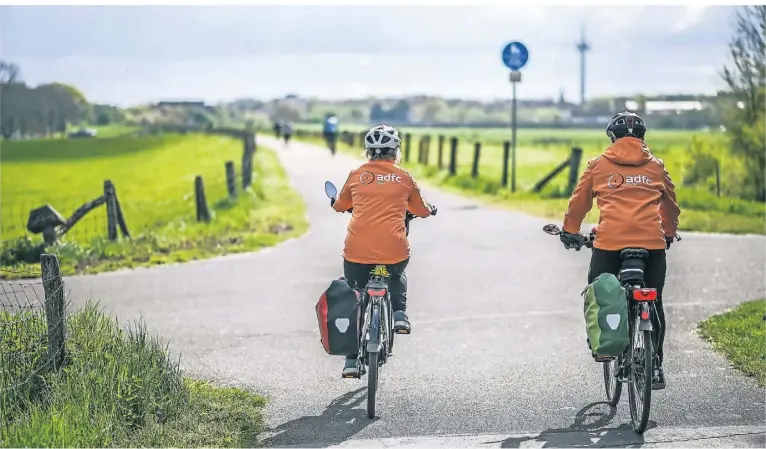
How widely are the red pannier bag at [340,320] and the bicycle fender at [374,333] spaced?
0.39ft

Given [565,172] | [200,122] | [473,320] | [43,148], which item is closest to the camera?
[473,320]

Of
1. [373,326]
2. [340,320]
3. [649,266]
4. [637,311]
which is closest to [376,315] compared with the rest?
[373,326]

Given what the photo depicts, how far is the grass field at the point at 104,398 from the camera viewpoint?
6.62 meters

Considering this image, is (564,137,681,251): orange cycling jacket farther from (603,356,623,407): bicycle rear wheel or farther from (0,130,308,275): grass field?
(0,130,308,275): grass field

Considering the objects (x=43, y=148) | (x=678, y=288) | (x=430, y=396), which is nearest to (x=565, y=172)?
(x=678, y=288)

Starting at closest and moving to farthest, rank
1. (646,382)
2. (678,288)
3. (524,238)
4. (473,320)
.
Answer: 1. (646,382)
2. (473,320)
3. (678,288)
4. (524,238)

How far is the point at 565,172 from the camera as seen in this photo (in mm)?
39625

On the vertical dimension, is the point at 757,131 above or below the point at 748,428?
above

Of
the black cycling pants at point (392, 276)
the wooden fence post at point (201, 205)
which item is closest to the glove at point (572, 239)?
the black cycling pants at point (392, 276)

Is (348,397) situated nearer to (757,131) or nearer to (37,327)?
(37,327)

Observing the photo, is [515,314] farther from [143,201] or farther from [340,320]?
[143,201]

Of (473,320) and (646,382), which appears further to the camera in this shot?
(473,320)

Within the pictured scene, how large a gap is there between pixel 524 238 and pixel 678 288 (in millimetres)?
4983

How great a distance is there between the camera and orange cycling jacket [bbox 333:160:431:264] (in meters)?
7.38
